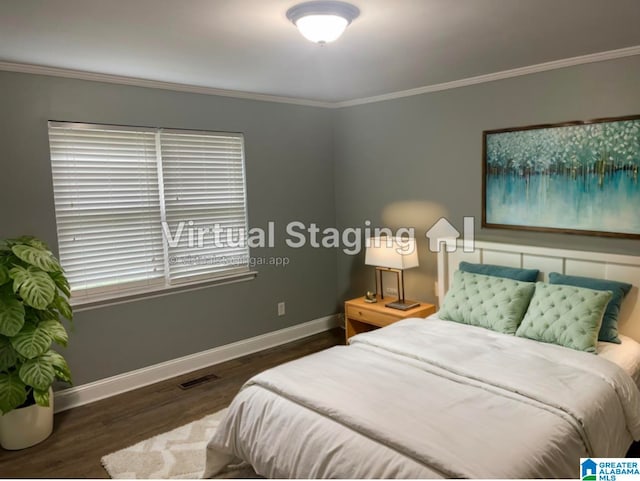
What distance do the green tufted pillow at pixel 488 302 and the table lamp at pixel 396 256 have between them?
0.60 m

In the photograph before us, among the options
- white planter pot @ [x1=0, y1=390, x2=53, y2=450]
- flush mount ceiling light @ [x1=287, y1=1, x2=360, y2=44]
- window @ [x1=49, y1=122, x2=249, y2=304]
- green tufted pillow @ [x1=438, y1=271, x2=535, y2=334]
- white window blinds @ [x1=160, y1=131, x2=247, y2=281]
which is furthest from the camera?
white window blinds @ [x1=160, y1=131, x2=247, y2=281]

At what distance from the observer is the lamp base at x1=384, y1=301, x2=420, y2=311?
13.3ft

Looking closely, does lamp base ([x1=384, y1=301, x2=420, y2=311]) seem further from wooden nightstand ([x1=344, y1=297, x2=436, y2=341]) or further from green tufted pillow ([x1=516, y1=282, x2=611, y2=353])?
green tufted pillow ([x1=516, y1=282, x2=611, y2=353])

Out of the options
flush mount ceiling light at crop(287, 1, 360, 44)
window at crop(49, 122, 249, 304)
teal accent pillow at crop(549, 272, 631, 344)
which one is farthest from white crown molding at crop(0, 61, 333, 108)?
teal accent pillow at crop(549, 272, 631, 344)

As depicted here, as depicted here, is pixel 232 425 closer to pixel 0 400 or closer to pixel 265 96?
pixel 0 400

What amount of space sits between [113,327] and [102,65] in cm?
187

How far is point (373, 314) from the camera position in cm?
414

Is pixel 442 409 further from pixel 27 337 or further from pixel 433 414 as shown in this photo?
pixel 27 337

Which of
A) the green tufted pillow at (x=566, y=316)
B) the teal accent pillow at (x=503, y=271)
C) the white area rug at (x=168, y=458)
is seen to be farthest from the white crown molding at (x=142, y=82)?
the green tufted pillow at (x=566, y=316)

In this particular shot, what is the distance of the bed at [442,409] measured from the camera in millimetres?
1895

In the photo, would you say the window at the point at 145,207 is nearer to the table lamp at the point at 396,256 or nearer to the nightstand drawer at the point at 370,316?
the nightstand drawer at the point at 370,316

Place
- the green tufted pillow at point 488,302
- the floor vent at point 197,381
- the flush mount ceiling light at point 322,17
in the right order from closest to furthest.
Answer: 1. the flush mount ceiling light at point 322,17
2. the green tufted pillow at point 488,302
3. the floor vent at point 197,381

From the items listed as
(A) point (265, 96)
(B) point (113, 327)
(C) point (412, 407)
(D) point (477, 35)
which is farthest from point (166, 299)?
(D) point (477, 35)

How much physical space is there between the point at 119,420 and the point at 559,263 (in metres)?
3.23
